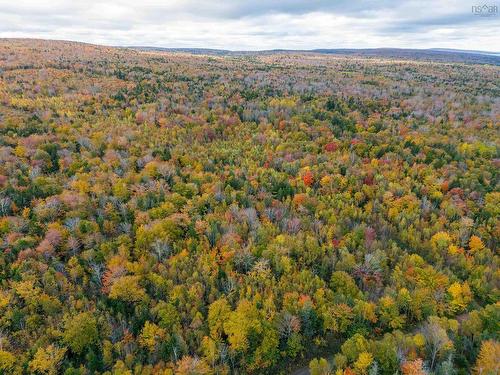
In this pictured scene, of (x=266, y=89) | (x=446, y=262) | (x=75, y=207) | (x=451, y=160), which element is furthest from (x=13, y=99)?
(x=451, y=160)

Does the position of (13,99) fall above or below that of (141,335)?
above

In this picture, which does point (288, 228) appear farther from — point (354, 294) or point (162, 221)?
point (162, 221)

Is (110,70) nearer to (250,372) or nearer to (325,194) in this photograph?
(325,194)

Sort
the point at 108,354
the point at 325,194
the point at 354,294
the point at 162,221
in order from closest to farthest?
the point at 108,354
the point at 354,294
the point at 162,221
the point at 325,194

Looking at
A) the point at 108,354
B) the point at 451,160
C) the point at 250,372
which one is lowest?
the point at 250,372

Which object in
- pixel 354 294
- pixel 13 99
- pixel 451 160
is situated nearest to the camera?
pixel 354 294

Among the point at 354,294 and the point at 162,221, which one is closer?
the point at 354,294
